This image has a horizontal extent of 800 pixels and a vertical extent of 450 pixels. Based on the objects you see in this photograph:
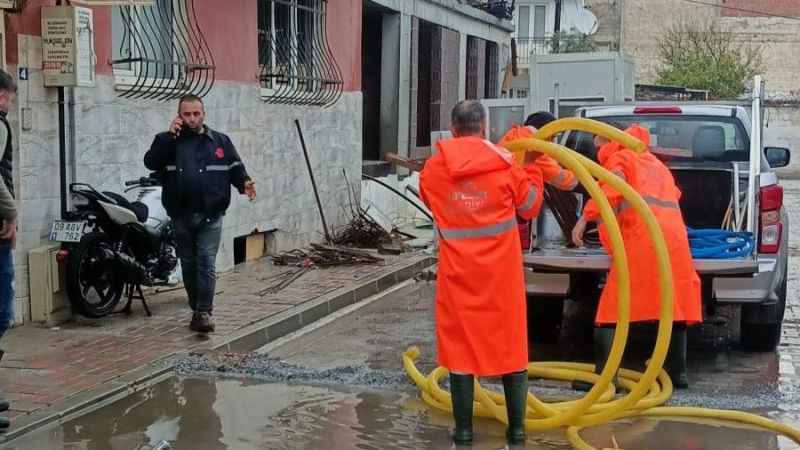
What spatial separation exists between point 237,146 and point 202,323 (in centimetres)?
354

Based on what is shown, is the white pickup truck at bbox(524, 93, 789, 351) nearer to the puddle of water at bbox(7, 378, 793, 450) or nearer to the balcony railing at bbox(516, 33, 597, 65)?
the puddle of water at bbox(7, 378, 793, 450)

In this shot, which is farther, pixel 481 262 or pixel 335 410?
pixel 335 410

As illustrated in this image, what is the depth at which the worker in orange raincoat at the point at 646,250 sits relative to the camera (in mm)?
6137

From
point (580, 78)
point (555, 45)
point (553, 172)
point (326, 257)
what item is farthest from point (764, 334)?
point (555, 45)

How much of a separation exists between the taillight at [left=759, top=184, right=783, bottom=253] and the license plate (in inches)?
193

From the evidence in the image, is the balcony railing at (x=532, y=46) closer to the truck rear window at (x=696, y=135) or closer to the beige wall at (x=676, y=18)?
the beige wall at (x=676, y=18)

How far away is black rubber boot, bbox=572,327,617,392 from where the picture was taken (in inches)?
248

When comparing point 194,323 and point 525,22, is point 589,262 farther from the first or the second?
point 525,22

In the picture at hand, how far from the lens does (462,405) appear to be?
5211 mm

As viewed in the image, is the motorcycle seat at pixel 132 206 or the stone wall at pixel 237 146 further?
the motorcycle seat at pixel 132 206

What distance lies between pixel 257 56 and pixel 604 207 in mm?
6652

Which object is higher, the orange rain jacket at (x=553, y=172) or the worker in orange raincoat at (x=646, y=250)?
the orange rain jacket at (x=553, y=172)

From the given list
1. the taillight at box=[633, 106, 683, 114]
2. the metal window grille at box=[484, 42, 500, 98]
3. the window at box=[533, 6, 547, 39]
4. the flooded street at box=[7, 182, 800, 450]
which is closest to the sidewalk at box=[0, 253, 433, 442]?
the flooded street at box=[7, 182, 800, 450]

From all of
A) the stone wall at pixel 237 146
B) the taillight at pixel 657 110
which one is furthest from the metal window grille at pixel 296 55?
the taillight at pixel 657 110
